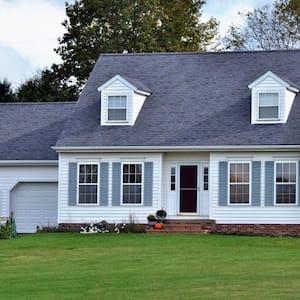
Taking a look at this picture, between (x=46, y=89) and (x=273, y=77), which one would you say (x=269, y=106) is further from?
(x=46, y=89)

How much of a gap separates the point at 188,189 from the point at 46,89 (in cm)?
2515

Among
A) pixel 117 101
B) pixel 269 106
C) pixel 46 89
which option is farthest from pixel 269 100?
pixel 46 89

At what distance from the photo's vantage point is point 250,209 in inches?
1388

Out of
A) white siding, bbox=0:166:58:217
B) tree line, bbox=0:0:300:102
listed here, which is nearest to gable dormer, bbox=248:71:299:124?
white siding, bbox=0:166:58:217

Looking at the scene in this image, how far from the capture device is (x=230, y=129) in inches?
1419

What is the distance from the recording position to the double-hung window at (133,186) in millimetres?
36250

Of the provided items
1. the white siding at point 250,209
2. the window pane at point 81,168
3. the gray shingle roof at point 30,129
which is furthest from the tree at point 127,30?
the white siding at point 250,209

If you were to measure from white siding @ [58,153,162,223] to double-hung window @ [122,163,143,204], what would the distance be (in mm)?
235

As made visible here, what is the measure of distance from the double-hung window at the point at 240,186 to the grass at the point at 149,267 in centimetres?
284

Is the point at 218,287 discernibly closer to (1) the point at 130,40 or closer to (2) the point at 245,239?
(2) the point at 245,239

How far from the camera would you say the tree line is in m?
57.4

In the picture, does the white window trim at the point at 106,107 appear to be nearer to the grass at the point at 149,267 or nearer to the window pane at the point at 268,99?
the window pane at the point at 268,99

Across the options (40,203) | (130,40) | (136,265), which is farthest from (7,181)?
(130,40)

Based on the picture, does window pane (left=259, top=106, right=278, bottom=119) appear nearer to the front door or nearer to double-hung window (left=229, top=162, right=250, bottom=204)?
double-hung window (left=229, top=162, right=250, bottom=204)
